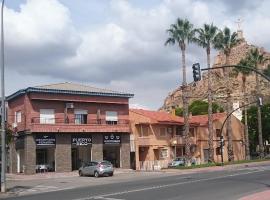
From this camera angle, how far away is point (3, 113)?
29781 mm

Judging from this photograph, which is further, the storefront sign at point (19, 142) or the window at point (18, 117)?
the window at point (18, 117)

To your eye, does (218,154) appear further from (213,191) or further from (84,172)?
(213,191)

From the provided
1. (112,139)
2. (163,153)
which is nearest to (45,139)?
(112,139)

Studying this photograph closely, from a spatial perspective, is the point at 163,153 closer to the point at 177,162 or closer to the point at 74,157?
the point at 177,162

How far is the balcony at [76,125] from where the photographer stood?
51.5 meters

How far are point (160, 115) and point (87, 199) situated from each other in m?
47.7

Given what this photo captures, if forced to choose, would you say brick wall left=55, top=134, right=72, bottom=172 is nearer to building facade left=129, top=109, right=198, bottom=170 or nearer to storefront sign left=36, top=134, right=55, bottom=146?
storefront sign left=36, top=134, right=55, bottom=146

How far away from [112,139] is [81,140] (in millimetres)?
4185

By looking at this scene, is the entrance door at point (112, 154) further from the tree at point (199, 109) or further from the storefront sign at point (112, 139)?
the tree at point (199, 109)

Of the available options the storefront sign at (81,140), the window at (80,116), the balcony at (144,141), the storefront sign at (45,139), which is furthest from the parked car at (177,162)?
the storefront sign at (45,139)

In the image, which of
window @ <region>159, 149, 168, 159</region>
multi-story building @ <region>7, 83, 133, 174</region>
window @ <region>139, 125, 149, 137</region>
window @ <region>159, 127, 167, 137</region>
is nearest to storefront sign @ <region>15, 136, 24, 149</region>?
multi-story building @ <region>7, 83, 133, 174</region>

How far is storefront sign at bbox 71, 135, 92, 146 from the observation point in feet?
177

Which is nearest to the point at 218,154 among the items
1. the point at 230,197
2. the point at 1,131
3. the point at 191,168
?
the point at 191,168

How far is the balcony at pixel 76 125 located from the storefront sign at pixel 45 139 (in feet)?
2.38
